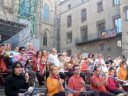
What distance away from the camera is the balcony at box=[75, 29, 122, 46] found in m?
20.8

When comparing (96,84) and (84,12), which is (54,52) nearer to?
(96,84)

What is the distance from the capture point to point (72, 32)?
28172mm

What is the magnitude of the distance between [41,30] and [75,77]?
2577cm

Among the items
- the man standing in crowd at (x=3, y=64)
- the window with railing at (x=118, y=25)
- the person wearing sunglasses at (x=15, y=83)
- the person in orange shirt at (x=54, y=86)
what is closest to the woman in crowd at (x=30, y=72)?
the man standing in crowd at (x=3, y=64)

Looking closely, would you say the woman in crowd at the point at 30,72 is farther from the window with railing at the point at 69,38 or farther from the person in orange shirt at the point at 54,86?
the window with railing at the point at 69,38

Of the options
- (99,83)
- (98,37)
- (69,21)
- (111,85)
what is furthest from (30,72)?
(69,21)

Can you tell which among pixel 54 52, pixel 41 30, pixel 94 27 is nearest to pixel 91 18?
pixel 94 27

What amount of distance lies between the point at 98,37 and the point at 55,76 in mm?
19772

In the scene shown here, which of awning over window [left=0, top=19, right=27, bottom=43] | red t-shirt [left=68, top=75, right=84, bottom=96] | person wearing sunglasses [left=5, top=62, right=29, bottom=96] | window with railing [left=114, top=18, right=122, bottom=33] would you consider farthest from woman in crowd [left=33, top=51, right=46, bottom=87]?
window with railing [left=114, top=18, right=122, bottom=33]

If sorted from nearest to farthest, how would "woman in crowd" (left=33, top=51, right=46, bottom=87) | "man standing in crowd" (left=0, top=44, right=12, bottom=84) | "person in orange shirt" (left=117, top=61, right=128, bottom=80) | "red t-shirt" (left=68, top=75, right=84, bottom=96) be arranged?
1. "red t-shirt" (left=68, top=75, right=84, bottom=96)
2. "man standing in crowd" (left=0, top=44, right=12, bottom=84)
3. "woman in crowd" (left=33, top=51, right=46, bottom=87)
4. "person in orange shirt" (left=117, top=61, right=128, bottom=80)

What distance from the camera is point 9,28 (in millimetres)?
12586

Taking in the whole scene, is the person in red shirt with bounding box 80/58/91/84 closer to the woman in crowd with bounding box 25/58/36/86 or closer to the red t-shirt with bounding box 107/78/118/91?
the red t-shirt with bounding box 107/78/118/91

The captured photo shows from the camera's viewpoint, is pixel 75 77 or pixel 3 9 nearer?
pixel 75 77

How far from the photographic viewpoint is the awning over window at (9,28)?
11555mm
